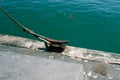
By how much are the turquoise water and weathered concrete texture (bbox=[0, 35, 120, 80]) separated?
2.70m

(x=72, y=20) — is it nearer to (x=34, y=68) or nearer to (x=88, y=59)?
(x=88, y=59)

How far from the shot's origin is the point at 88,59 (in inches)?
134

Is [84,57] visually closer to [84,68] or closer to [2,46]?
[84,68]

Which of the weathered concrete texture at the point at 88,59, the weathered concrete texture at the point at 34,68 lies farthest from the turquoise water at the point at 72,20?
the weathered concrete texture at the point at 34,68

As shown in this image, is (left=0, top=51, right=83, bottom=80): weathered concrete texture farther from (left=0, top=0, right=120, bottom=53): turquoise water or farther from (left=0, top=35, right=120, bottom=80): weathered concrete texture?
(left=0, top=0, right=120, bottom=53): turquoise water

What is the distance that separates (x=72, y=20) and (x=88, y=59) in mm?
4408

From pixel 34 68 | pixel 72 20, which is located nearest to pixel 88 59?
pixel 34 68

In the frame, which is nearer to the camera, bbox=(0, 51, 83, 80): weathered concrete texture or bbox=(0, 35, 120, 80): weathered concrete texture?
bbox=(0, 51, 83, 80): weathered concrete texture

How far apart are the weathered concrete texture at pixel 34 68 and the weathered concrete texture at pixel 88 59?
17cm

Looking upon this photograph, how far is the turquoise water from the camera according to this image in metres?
6.57

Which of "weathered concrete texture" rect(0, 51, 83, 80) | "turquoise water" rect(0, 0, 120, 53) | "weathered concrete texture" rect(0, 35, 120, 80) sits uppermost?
"weathered concrete texture" rect(0, 51, 83, 80)

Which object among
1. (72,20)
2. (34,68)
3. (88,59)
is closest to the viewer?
(34,68)

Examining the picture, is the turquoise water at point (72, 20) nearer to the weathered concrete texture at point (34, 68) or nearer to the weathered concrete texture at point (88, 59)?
the weathered concrete texture at point (88, 59)

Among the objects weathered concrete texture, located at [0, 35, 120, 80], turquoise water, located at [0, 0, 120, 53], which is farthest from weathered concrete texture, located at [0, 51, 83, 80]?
turquoise water, located at [0, 0, 120, 53]
